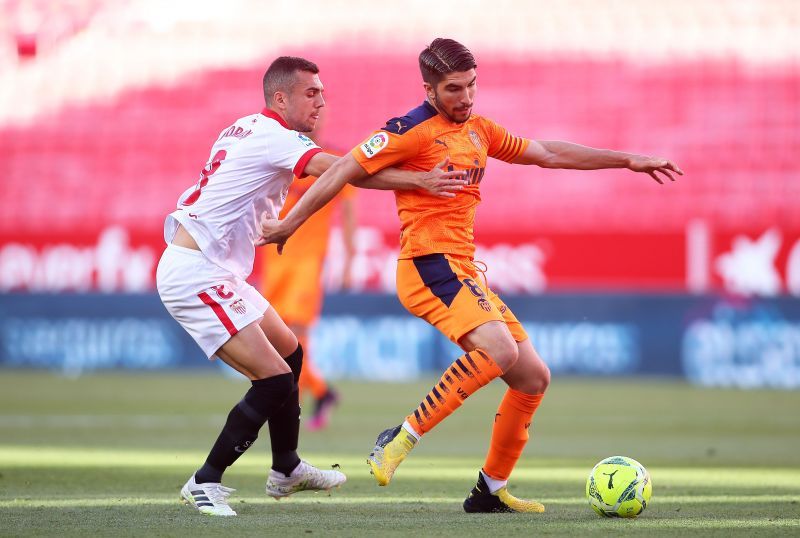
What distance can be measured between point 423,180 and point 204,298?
1.14 metres

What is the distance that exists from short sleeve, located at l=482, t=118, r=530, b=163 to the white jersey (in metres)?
0.87

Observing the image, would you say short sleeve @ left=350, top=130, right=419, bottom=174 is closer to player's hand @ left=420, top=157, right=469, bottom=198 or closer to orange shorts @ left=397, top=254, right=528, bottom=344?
player's hand @ left=420, top=157, right=469, bottom=198

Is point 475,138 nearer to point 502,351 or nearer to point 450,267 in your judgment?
point 450,267

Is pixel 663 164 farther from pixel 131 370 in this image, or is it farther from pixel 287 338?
pixel 131 370

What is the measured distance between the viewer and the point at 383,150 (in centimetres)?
565

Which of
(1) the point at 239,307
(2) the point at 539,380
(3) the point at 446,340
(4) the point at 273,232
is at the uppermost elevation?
(4) the point at 273,232

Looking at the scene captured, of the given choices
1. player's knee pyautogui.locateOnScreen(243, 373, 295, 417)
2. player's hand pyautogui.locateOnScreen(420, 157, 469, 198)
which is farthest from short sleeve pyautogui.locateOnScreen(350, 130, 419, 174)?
player's knee pyautogui.locateOnScreen(243, 373, 295, 417)

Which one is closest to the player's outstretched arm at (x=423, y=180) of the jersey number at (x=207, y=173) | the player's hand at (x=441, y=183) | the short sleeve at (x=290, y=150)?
the player's hand at (x=441, y=183)

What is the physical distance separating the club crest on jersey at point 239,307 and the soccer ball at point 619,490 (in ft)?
5.71

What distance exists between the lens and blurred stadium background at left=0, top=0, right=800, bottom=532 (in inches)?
643

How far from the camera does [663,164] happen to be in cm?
611

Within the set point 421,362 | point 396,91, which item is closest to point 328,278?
point 421,362

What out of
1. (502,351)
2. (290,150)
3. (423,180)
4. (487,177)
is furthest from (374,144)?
(487,177)

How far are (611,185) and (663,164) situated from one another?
1389 cm
